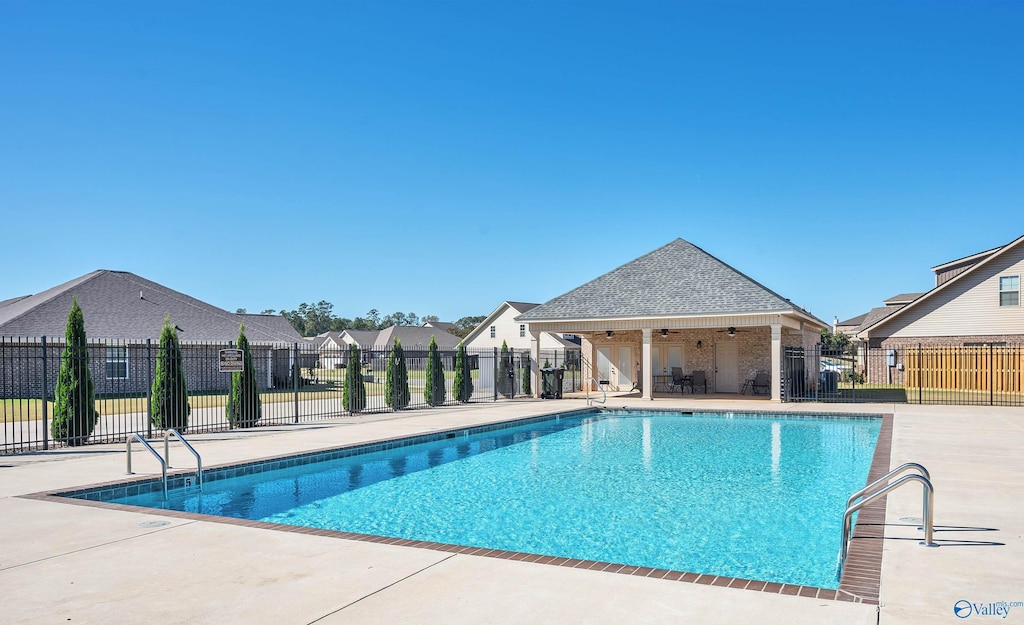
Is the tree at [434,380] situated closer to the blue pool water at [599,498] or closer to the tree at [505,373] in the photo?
the tree at [505,373]

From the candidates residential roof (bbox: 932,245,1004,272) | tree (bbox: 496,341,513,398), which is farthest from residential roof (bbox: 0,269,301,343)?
residential roof (bbox: 932,245,1004,272)

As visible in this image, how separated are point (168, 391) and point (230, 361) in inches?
55.1

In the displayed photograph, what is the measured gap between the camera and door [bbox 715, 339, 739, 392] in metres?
26.2

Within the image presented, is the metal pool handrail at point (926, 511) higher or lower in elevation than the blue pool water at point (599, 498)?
higher

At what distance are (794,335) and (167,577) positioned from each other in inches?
1139

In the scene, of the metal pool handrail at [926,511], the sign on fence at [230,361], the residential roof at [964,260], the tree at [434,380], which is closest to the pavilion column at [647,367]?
the tree at [434,380]

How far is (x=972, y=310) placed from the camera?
88.6 feet

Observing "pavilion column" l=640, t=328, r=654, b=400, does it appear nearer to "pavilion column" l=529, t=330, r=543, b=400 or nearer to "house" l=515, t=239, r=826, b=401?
"house" l=515, t=239, r=826, b=401

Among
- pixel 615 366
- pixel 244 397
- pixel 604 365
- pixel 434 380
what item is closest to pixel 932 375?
pixel 615 366

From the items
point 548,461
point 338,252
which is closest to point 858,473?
point 548,461

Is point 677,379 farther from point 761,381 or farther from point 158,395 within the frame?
point 158,395

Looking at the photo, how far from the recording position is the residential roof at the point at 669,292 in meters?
22.7

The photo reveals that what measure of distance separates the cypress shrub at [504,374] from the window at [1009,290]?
19.4 m

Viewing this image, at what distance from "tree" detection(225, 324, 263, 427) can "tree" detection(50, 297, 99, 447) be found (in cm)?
314
